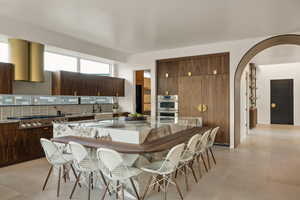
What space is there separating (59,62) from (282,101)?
11.0 meters

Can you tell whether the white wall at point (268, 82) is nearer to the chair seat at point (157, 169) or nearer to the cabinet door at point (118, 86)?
the cabinet door at point (118, 86)

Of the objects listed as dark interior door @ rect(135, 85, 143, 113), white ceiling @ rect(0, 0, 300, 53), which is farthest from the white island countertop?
dark interior door @ rect(135, 85, 143, 113)

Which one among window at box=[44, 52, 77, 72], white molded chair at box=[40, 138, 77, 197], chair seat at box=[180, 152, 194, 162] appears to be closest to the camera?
white molded chair at box=[40, 138, 77, 197]

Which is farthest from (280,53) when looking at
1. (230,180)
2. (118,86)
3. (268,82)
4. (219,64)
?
(118,86)

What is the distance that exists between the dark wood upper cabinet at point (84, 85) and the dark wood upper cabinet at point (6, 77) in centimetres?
129

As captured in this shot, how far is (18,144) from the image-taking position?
449 cm

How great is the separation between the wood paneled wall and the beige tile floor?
4.10ft

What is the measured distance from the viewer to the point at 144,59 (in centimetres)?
737

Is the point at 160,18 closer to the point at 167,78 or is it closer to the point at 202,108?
the point at 167,78

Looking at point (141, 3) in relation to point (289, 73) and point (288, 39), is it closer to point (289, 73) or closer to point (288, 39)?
point (288, 39)

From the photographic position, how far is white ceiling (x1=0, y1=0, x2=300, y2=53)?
11.8 ft

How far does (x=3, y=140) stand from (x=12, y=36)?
226 cm

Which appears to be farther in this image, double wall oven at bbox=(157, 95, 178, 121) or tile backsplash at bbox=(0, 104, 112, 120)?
double wall oven at bbox=(157, 95, 178, 121)

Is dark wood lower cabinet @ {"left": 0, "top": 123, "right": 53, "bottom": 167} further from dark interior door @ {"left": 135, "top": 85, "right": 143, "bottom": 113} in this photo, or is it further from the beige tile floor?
dark interior door @ {"left": 135, "top": 85, "right": 143, "bottom": 113}
